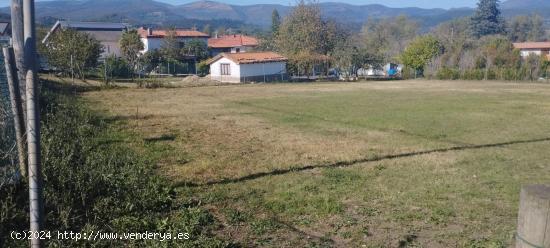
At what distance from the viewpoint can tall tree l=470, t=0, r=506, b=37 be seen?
102875 mm

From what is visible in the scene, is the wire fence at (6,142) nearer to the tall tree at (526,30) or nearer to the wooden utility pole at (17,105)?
the wooden utility pole at (17,105)

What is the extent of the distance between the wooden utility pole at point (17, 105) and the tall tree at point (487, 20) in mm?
108220

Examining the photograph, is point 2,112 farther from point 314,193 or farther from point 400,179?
point 400,179

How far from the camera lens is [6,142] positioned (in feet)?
20.3

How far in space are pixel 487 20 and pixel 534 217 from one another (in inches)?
4463

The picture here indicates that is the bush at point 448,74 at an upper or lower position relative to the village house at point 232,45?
lower

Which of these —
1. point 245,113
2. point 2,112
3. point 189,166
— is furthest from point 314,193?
point 245,113

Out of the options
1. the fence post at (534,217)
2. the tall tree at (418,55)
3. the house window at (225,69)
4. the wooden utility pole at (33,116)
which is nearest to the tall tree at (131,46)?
the house window at (225,69)

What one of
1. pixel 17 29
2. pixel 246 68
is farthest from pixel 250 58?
pixel 17 29

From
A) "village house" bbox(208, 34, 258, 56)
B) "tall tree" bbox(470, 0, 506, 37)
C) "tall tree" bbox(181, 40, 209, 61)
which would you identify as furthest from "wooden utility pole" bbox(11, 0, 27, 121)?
"tall tree" bbox(470, 0, 506, 37)

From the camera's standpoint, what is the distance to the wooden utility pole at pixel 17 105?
5.30m

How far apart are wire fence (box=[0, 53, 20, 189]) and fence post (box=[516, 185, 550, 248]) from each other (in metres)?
5.05

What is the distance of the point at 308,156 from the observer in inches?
379

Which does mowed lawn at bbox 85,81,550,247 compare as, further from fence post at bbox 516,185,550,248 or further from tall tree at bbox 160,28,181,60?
tall tree at bbox 160,28,181,60
